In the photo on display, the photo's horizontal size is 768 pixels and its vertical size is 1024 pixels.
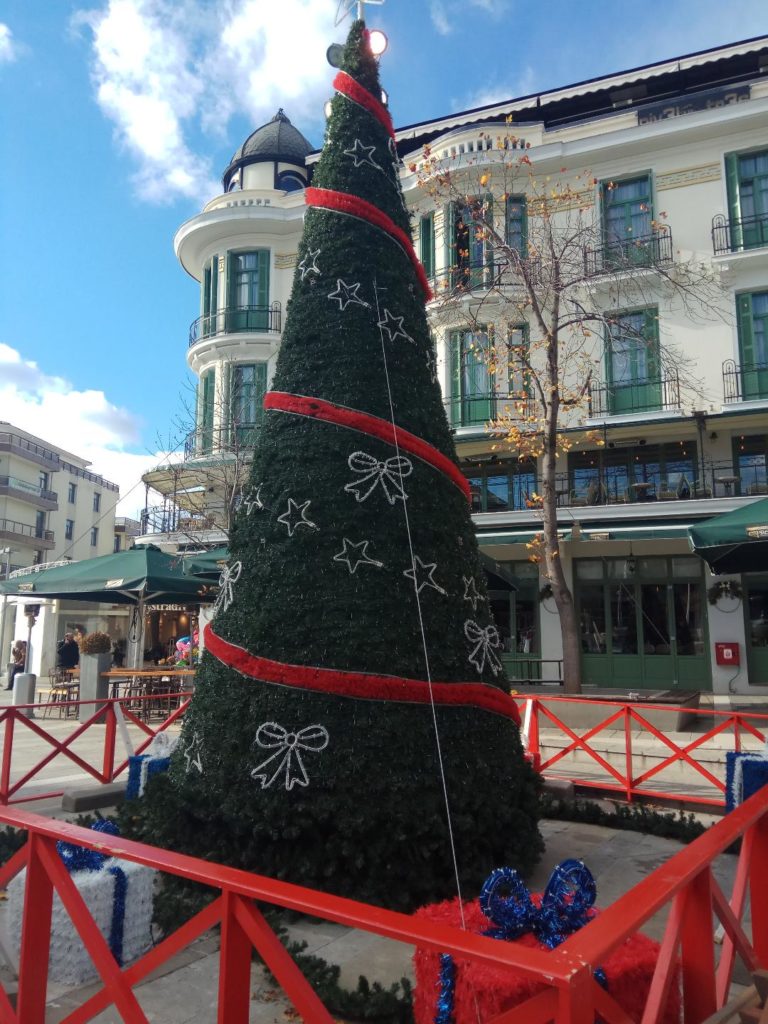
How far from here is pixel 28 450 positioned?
56625mm

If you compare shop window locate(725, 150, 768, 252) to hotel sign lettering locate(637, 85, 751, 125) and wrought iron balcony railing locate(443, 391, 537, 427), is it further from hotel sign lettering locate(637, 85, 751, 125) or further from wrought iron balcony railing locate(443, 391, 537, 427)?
wrought iron balcony railing locate(443, 391, 537, 427)

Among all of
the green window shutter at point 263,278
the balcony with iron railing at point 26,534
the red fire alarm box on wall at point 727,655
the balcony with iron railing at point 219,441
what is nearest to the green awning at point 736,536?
the red fire alarm box on wall at point 727,655

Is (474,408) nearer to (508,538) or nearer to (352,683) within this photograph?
(508,538)

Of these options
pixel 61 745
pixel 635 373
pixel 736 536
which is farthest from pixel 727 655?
pixel 61 745

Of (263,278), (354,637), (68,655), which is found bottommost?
(68,655)

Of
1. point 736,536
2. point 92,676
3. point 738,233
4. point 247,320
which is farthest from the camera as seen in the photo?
point 247,320

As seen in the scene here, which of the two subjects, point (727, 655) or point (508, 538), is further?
point (508, 538)

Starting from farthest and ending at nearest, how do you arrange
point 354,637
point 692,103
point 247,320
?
point 247,320 → point 692,103 → point 354,637

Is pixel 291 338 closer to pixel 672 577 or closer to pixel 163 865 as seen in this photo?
pixel 163 865

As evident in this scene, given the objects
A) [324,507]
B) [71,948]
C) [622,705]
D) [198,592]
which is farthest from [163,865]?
[198,592]

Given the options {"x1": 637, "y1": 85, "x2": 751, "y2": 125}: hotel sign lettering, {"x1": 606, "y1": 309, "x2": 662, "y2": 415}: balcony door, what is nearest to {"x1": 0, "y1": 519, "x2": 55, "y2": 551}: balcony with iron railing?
{"x1": 606, "y1": 309, "x2": 662, "y2": 415}: balcony door

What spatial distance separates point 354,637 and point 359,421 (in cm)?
145

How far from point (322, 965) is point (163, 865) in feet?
6.47

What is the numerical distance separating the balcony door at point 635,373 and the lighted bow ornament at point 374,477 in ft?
47.1
